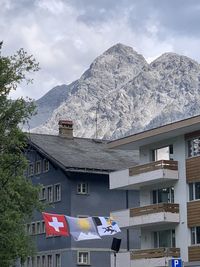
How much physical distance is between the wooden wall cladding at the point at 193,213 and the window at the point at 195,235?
30cm

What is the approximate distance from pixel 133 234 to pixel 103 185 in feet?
16.5

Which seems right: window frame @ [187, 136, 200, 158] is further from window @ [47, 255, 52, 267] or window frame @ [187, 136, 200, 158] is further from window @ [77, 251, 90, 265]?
window @ [47, 255, 52, 267]

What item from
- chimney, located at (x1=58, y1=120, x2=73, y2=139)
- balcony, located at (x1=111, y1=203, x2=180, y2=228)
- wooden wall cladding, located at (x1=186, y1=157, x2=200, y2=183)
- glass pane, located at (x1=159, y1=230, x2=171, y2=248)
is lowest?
glass pane, located at (x1=159, y1=230, x2=171, y2=248)

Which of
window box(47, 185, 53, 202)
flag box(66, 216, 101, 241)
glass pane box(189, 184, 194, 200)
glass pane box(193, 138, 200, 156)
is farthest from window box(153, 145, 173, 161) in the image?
window box(47, 185, 53, 202)

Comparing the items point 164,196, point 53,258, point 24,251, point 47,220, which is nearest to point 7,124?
point 24,251

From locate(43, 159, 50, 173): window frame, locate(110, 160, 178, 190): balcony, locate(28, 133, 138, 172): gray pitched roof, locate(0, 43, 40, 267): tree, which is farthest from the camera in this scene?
locate(43, 159, 50, 173): window frame

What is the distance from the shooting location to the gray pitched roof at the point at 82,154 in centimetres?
6806

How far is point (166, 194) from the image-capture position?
5481 cm

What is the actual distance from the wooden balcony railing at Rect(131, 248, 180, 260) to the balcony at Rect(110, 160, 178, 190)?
15.4 ft

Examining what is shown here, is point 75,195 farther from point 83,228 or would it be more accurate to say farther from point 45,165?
point 83,228

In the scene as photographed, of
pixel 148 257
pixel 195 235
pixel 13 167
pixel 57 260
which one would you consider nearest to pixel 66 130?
pixel 57 260

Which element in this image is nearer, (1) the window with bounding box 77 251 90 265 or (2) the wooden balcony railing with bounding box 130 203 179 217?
(2) the wooden balcony railing with bounding box 130 203 179 217

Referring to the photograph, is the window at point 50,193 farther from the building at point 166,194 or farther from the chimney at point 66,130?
the building at point 166,194

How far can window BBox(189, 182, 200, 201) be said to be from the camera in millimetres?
51172
